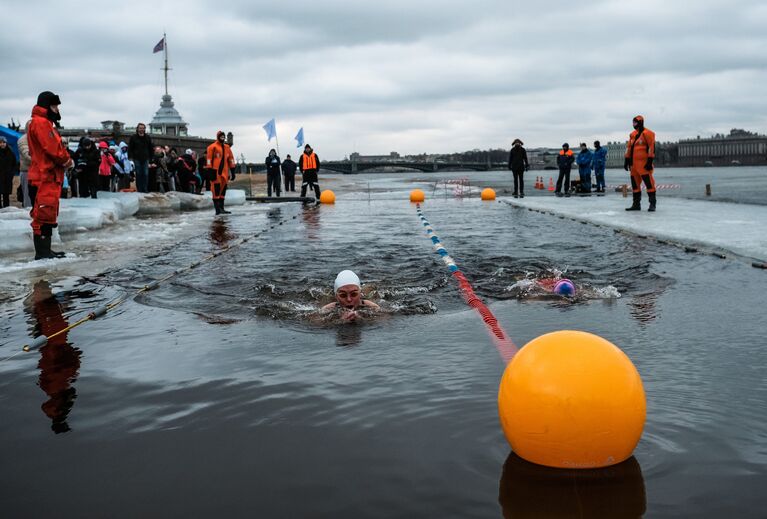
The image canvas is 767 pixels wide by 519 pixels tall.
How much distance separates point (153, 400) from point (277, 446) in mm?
1054

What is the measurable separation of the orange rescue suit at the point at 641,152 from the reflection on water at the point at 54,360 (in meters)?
13.1

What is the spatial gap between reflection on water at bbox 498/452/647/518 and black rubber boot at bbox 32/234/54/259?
841 centimetres

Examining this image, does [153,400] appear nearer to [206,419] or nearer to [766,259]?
[206,419]

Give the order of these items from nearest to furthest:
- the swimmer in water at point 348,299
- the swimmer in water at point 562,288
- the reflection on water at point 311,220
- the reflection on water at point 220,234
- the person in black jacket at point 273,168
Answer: the swimmer in water at point 348,299 → the swimmer in water at point 562,288 → the reflection on water at point 220,234 → the reflection on water at point 311,220 → the person in black jacket at point 273,168

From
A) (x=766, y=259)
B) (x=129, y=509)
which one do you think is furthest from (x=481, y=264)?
(x=129, y=509)

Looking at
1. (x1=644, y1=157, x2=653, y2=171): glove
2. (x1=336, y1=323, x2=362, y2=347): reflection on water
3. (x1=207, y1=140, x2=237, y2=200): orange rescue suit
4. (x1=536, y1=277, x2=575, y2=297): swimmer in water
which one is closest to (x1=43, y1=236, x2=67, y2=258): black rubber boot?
(x1=336, y1=323, x2=362, y2=347): reflection on water

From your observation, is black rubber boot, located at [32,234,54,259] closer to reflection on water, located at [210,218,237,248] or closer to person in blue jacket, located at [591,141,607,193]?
reflection on water, located at [210,218,237,248]

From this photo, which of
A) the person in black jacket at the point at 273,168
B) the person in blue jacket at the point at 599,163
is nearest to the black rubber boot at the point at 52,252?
the person in black jacket at the point at 273,168

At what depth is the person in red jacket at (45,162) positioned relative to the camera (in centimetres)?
944

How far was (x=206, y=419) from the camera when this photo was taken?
3652mm

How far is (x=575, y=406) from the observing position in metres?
2.87

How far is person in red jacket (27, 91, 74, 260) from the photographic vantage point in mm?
9438

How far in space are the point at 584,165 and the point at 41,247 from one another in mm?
21623

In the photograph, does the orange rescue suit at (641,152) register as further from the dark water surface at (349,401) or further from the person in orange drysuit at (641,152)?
the dark water surface at (349,401)
